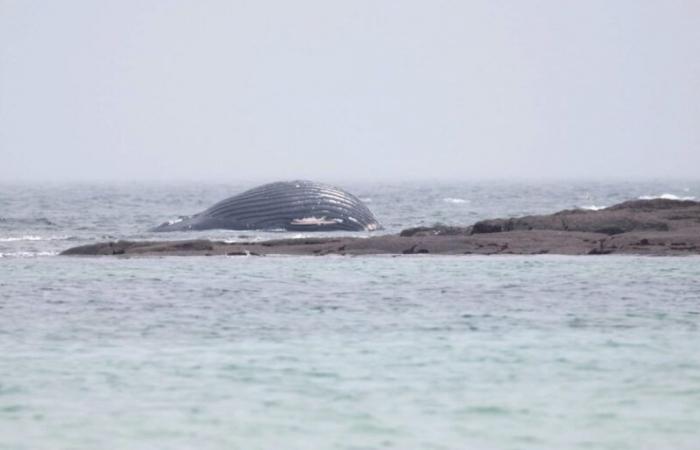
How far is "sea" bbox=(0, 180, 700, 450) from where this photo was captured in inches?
437

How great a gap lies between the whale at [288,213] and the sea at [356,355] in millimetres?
13627

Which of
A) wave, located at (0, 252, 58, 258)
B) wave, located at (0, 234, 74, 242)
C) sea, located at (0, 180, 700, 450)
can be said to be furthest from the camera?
wave, located at (0, 234, 74, 242)

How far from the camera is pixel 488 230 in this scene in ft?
95.1

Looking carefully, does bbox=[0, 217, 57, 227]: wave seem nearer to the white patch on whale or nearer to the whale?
the whale

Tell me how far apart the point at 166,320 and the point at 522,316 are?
4.14 meters

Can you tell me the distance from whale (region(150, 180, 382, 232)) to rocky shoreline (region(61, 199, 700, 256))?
872 centimetres

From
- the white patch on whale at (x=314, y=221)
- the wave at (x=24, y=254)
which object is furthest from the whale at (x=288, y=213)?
the wave at (x=24, y=254)

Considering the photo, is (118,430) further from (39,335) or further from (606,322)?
(606,322)

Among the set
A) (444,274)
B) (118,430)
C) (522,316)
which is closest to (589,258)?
(444,274)

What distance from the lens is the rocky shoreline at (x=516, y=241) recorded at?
2605 cm

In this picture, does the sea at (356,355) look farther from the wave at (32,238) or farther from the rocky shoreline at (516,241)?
the wave at (32,238)

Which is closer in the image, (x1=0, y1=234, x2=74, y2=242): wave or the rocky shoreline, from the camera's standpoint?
the rocky shoreline

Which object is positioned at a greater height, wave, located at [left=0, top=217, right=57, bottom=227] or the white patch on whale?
the white patch on whale

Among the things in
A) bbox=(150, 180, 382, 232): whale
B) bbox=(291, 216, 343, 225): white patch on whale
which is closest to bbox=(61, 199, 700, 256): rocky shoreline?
bbox=(291, 216, 343, 225): white patch on whale
